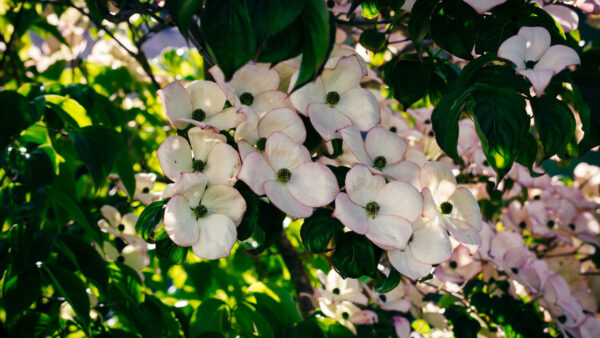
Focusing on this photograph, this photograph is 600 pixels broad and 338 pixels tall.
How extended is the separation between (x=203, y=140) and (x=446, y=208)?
0.81 feet

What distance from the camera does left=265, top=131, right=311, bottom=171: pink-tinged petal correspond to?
469mm

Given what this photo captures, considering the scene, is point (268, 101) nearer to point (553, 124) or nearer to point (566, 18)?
point (553, 124)

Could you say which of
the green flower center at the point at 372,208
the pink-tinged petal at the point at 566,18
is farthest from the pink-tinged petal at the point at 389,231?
the pink-tinged petal at the point at 566,18

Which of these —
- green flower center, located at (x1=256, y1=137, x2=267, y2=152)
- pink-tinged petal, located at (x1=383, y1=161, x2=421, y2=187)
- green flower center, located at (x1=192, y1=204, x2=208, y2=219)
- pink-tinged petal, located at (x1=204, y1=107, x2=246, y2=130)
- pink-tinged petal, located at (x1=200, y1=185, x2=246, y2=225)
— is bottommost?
pink-tinged petal, located at (x1=383, y1=161, x2=421, y2=187)

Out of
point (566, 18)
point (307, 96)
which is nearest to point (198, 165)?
point (307, 96)

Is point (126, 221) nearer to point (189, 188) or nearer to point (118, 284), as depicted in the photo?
point (118, 284)

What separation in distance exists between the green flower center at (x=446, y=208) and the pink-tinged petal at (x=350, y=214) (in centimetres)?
9

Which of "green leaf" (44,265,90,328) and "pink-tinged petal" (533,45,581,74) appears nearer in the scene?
"pink-tinged petal" (533,45,581,74)

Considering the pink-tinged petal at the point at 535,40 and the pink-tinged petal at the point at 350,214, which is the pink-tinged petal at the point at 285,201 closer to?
the pink-tinged petal at the point at 350,214

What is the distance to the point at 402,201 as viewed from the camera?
1.56ft

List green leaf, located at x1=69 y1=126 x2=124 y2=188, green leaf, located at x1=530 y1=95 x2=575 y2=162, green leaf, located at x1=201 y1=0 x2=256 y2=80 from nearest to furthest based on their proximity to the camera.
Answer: green leaf, located at x1=201 y1=0 x2=256 y2=80
green leaf, located at x1=530 y1=95 x2=575 y2=162
green leaf, located at x1=69 y1=126 x2=124 y2=188

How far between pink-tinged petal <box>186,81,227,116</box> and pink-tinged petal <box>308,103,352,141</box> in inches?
3.7

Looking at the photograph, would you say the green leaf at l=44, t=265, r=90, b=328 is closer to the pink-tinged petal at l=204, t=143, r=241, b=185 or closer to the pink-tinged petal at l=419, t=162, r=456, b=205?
the pink-tinged petal at l=204, t=143, r=241, b=185

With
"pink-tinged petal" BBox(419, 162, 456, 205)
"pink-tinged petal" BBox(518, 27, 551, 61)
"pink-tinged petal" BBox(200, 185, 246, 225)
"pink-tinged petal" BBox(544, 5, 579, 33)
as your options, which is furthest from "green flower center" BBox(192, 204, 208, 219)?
"pink-tinged petal" BBox(544, 5, 579, 33)
